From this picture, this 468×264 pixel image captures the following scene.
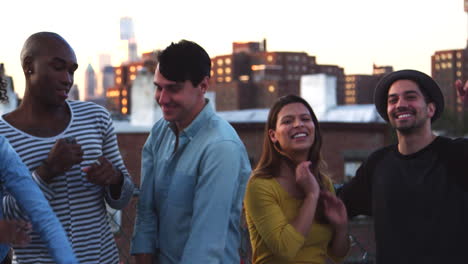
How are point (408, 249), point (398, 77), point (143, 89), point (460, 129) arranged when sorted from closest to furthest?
point (408, 249)
point (398, 77)
point (143, 89)
point (460, 129)

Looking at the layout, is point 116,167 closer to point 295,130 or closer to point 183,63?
point 183,63

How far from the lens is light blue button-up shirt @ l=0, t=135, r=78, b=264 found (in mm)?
2742

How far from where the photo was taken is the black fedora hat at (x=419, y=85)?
11.6 feet

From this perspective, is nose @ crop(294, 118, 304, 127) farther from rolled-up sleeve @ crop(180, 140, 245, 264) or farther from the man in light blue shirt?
rolled-up sleeve @ crop(180, 140, 245, 264)

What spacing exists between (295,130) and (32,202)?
1.40 meters

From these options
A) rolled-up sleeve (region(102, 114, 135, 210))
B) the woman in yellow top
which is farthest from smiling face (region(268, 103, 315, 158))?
rolled-up sleeve (region(102, 114, 135, 210))

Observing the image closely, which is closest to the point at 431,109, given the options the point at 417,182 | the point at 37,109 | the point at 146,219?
the point at 417,182

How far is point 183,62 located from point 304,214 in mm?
932

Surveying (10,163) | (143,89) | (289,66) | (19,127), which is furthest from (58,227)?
(289,66)

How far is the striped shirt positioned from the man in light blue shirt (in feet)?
0.57

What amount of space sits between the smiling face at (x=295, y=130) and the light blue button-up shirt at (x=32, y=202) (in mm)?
1299

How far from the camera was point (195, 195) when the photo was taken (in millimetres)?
3121

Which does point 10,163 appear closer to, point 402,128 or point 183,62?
point 183,62

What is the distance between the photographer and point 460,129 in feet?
230
